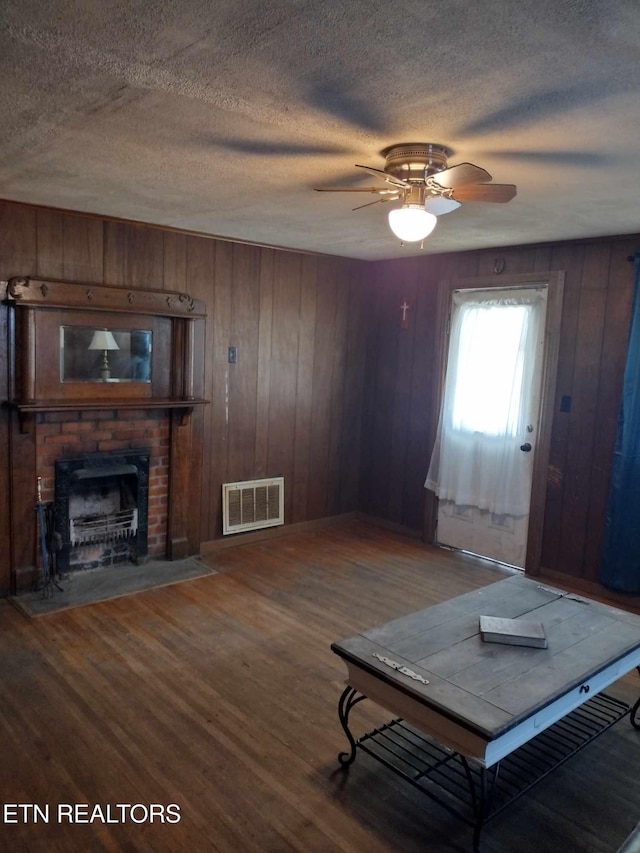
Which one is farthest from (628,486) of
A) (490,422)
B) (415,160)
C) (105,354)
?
(105,354)

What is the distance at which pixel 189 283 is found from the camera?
4.51 meters

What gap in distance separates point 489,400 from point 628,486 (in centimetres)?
118

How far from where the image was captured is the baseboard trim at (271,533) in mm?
4895

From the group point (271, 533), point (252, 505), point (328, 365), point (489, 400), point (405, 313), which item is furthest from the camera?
point (328, 365)

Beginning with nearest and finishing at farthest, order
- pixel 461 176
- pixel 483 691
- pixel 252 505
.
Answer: pixel 483 691, pixel 461 176, pixel 252 505

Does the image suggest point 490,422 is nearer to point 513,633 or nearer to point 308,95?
point 513,633

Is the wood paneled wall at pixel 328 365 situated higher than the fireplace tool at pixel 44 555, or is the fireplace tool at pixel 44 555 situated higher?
the wood paneled wall at pixel 328 365

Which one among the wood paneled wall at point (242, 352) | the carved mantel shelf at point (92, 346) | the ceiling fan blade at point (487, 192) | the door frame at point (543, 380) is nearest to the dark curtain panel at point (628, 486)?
the door frame at point (543, 380)

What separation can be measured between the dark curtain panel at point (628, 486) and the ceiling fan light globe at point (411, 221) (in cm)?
212

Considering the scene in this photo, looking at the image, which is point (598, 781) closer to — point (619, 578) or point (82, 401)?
point (619, 578)

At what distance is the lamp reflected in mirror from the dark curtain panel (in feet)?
10.8

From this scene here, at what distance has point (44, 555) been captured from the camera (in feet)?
12.9

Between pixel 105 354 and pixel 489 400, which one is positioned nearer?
pixel 105 354

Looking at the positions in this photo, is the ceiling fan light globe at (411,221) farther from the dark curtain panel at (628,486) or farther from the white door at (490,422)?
the white door at (490,422)
